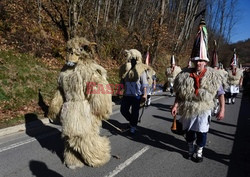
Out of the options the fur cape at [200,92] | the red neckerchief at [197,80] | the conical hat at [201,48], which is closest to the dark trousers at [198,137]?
the fur cape at [200,92]

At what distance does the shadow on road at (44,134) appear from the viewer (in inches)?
212

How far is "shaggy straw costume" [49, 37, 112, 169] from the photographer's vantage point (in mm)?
4094

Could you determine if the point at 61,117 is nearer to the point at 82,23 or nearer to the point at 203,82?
the point at 203,82

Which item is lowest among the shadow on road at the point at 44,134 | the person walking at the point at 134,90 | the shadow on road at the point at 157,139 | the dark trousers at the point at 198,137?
the shadow on road at the point at 44,134

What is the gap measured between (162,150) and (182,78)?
67.2 inches

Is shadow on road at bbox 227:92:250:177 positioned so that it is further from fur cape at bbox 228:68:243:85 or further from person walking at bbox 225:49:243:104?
fur cape at bbox 228:68:243:85

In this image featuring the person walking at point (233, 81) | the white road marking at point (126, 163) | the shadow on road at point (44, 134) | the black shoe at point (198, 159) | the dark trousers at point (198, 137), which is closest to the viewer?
the white road marking at point (126, 163)

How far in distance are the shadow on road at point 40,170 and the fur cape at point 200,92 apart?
8.57 feet

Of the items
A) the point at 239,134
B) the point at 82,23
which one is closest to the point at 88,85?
the point at 239,134

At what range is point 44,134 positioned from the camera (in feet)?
20.6

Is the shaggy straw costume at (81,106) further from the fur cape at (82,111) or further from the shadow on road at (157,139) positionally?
the shadow on road at (157,139)

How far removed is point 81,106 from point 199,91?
2.14 meters

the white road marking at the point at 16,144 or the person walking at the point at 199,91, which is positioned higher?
the person walking at the point at 199,91

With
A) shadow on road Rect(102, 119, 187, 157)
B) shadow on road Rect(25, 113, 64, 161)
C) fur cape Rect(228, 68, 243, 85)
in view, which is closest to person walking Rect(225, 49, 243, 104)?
fur cape Rect(228, 68, 243, 85)
